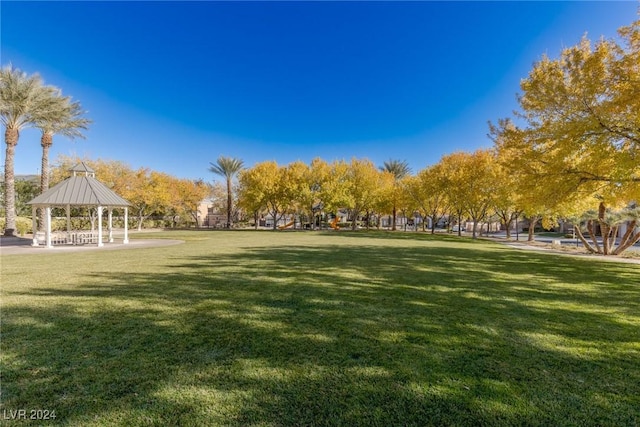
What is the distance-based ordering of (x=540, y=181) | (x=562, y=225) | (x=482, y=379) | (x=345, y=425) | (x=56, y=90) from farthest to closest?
(x=562, y=225)
(x=56, y=90)
(x=540, y=181)
(x=482, y=379)
(x=345, y=425)

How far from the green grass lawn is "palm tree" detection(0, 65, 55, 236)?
21159 millimetres

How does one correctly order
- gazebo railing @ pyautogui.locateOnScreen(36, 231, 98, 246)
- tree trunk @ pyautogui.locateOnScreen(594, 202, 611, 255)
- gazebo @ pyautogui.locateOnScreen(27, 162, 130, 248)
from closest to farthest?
tree trunk @ pyautogui.locateOnScreen(594, 202, 611, 255), gazebo @ pyautogui.locateOnScreen(27, 162, 130, 248), gazebo railing @ pyautogui.locateOnScreen(36, 231, 98, 246)

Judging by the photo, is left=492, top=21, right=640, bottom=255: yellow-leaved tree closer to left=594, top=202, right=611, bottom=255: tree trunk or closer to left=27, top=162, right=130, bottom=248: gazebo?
left=594, top=202, right=611, bottom=255: tree trunk

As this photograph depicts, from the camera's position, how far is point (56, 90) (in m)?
23.5

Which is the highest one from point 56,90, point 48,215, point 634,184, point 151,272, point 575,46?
point 56,90

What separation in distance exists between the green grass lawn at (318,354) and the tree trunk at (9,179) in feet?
68.0

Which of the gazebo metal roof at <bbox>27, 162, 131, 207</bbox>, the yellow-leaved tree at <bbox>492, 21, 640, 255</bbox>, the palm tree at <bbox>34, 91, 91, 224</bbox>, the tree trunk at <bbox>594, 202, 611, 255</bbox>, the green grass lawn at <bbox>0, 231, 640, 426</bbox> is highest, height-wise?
the palm tree at <bbox>34, 91, 91, 224</bbox>

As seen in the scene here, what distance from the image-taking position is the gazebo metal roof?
16469 millimetres

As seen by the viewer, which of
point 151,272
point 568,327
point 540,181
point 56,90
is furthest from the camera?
point 56,90

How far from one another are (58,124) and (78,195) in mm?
12808

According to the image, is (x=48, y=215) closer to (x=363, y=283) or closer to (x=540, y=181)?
(x=363, y=283)

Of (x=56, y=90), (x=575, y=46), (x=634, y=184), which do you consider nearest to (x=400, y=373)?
(x=634, y=184)

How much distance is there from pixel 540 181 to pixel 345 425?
1253cm

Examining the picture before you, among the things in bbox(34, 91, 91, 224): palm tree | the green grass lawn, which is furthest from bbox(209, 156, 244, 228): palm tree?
the green grass lawn
